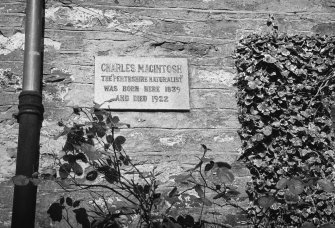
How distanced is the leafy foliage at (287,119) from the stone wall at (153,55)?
Answer: 11cm

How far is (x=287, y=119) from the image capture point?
3.33 m

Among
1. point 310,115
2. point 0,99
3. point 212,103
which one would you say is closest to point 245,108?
point 212,103

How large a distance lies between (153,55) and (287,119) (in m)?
1.08

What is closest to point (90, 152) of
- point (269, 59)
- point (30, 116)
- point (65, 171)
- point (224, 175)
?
point (65, 171)

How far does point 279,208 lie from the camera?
3119mm

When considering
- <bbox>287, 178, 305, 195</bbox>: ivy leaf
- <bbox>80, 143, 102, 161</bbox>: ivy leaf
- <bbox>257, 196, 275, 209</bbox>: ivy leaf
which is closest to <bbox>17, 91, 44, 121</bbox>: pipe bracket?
<bbox>80, 143, 102, 161</bbox>: ivy leaf

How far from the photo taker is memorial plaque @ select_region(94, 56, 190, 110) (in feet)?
11.0

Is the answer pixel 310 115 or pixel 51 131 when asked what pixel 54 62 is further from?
pixel 310 115

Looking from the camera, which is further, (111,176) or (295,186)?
(111,176)

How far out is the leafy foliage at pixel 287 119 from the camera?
10.4ft

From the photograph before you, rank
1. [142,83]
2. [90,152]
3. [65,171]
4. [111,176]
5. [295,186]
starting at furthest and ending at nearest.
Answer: [142,83]
[111,176]
[65,171]
[90,152]
[295,186]

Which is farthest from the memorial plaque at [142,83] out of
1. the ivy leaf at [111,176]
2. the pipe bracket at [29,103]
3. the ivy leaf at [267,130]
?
the ivy leaf at [111,176]

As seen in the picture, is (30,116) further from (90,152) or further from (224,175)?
(224,175)

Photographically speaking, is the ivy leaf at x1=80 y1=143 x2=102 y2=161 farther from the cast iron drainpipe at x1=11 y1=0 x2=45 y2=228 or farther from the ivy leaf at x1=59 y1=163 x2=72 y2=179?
the cast iron drainpipe at x1=11 y1=0 x2=45 y2=228
